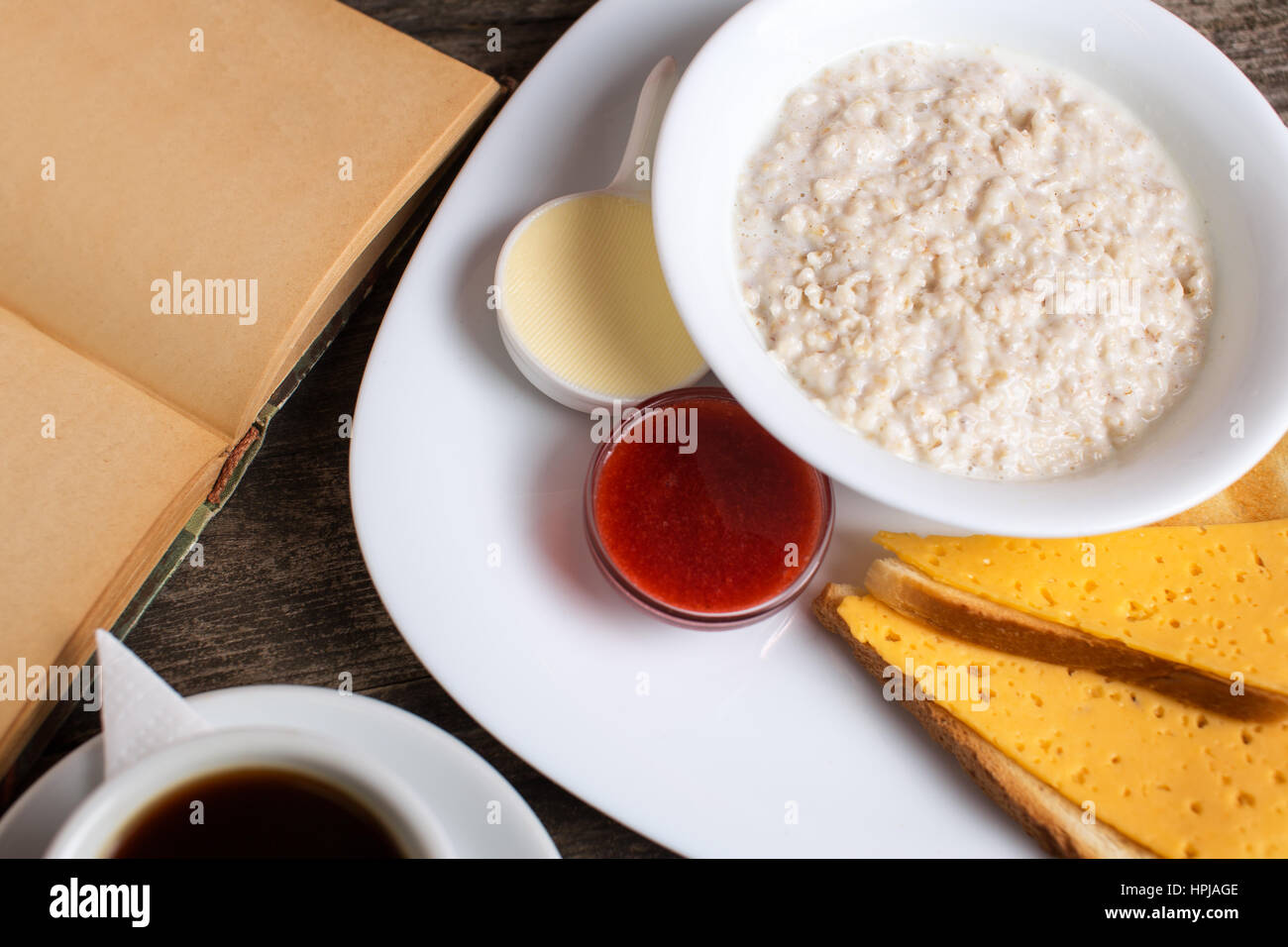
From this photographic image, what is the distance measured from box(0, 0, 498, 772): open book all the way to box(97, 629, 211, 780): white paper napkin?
38 centimetres

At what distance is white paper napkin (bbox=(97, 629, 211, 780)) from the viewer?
166 centimetres

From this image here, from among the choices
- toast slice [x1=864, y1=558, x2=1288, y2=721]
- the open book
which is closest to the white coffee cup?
the open book

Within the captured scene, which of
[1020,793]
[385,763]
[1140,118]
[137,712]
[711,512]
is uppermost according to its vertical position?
[1140,118]

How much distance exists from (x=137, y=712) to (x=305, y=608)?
559mm

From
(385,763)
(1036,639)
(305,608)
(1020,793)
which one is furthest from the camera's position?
(305,608)

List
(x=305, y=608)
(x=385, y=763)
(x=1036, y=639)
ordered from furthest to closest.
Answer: (x=305, y=608) < (x=1036, y=639) < (x=385, y=763)

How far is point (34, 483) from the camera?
2062 millimetres

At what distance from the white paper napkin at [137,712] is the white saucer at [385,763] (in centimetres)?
6

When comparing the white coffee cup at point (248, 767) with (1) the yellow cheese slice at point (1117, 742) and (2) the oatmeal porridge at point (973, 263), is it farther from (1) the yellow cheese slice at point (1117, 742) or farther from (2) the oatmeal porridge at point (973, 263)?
(2) the oatmeal porridge at point (973, 263)

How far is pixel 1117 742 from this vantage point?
6.44 feet

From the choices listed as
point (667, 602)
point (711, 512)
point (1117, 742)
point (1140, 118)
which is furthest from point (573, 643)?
point (1140, 118)

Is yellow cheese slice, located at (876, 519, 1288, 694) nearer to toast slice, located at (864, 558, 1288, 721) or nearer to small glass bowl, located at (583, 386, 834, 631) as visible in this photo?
toast slice, located at (864, 558, 1288, 721)

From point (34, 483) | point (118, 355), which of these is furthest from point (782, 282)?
point (34, 483)

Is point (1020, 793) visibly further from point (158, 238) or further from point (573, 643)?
point (158, 238)
